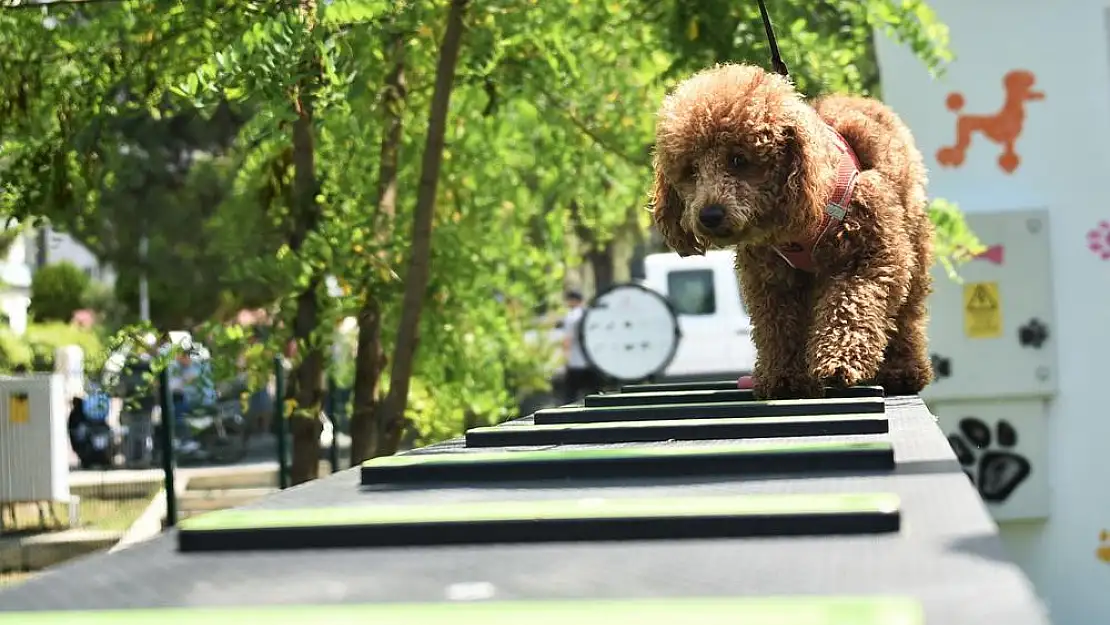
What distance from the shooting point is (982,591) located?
1.46 m

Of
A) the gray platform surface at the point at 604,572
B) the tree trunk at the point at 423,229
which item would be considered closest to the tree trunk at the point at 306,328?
the tree trunk at the point at 423,229

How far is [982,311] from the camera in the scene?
8.11 metres

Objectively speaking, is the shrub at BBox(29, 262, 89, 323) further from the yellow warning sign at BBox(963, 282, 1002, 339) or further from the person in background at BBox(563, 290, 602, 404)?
the yellow warning sign at BBox(963, 282, 1002, 339)

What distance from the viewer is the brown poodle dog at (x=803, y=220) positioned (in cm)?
377

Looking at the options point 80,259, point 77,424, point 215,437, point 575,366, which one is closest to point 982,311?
point 77,424

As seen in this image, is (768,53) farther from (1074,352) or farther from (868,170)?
(1074,352)

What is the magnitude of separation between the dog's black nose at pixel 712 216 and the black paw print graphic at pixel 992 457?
4.76 m

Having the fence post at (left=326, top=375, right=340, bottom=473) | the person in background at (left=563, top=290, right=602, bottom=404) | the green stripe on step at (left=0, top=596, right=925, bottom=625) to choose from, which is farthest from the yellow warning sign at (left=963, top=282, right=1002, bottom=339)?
the person in background at (left=563, top=290, right=602, bottom=404)

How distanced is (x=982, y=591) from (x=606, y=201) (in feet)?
26.7

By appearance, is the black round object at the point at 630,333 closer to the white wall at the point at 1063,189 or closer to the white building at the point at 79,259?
the white wall at the point at 1063,189

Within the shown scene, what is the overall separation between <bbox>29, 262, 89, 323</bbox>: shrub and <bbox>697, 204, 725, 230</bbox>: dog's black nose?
127ft

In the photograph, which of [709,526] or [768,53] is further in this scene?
[768,53]

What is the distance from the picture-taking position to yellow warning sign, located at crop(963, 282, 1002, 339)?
807 cm

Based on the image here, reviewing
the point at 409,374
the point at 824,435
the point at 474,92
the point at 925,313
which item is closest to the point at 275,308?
the point at 409,374
